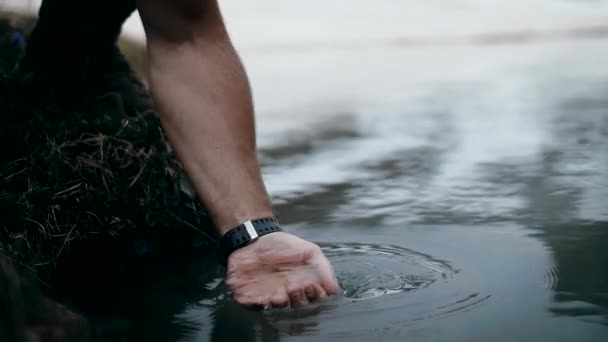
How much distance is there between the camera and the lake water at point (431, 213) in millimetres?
1544

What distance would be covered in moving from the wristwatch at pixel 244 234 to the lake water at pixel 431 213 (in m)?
0.07

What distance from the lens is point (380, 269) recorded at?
1.82 metres

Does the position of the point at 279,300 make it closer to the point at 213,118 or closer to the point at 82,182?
the point at 213,118

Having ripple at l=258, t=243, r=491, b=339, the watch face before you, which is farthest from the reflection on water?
the watch face

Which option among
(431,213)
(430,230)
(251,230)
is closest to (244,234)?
(251,230)

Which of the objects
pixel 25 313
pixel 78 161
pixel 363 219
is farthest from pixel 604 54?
pixel 25 313

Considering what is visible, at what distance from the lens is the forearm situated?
1825mm

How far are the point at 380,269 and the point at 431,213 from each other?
0.46m

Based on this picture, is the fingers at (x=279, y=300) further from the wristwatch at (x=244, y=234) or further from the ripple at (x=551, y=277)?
the ripple at (x=551, y=277)

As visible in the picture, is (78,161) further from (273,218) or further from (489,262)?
(489,262)

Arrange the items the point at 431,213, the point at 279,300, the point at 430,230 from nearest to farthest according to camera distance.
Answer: the point at 279,300 < the point at 430,230 < the point at 431,213

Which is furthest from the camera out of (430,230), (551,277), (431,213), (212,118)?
(431,213)

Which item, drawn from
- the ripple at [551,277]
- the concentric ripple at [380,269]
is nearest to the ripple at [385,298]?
the concentric ripple at [380,269]

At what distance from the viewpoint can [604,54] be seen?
6816 mm
